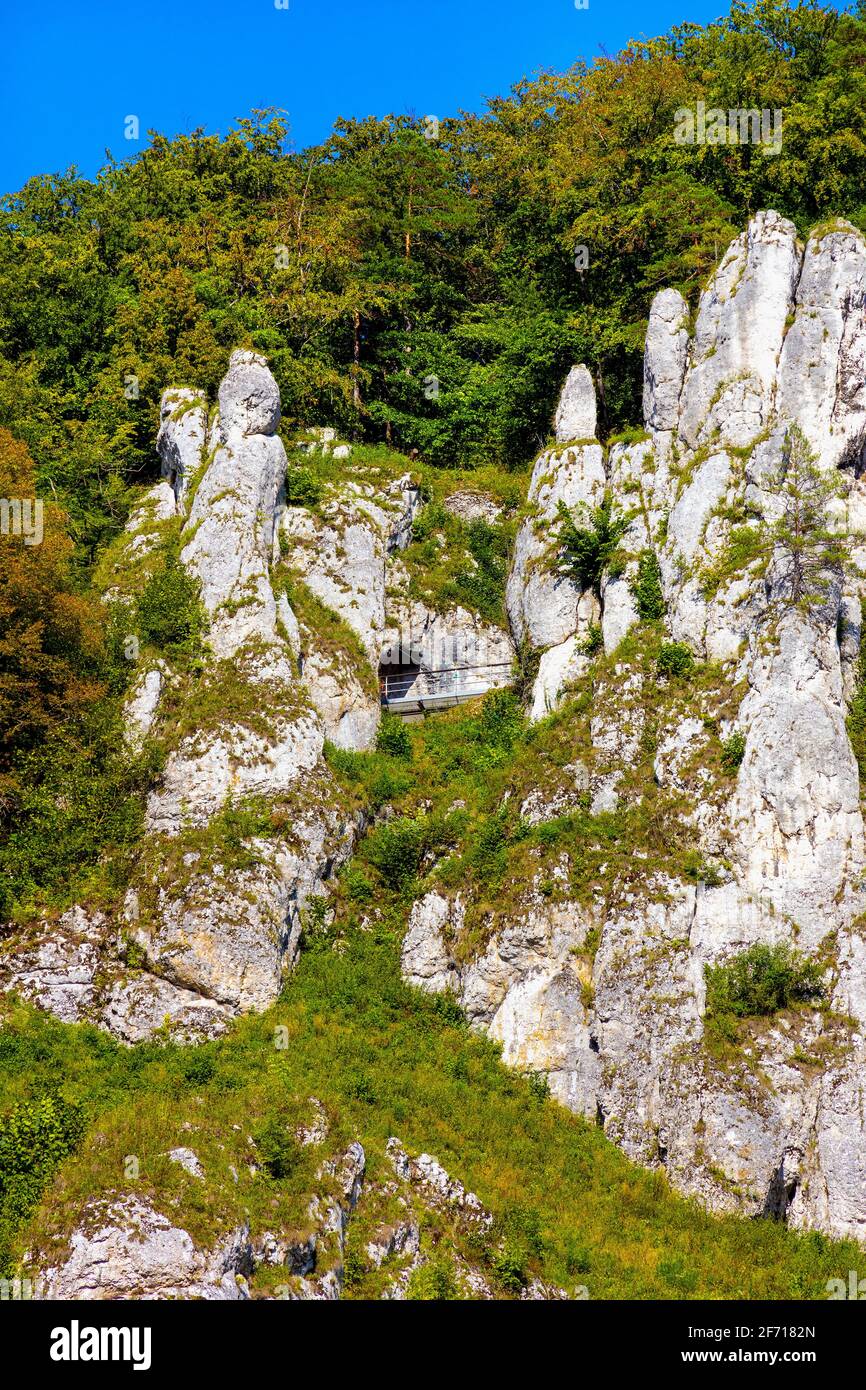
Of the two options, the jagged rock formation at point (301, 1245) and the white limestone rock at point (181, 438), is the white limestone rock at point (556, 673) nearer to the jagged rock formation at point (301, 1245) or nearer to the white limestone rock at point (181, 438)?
the white limestone rock at point (181, 438)

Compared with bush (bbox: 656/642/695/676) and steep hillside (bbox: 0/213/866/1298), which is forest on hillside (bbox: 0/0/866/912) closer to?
Result: steep hillside (bbox: 0/213/866/1298)

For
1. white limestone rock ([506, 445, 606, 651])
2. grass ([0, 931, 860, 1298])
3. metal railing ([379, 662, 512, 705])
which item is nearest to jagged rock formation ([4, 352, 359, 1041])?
grass ([0, 931, 860, 1298])

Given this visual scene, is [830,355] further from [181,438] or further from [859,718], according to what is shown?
[181,438]

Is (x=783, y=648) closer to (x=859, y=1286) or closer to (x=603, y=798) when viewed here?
(x=603, y=798)

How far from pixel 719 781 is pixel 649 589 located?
249 inches

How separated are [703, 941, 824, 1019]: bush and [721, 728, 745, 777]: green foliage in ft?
14.2

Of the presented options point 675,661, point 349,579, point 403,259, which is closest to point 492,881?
point 675,661

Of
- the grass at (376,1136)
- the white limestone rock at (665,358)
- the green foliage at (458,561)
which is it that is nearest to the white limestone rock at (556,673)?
the green foliage at (458,561)

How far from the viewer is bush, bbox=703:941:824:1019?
27391 millimetres

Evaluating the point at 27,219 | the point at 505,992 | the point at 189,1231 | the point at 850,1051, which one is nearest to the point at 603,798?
the point at 505,992

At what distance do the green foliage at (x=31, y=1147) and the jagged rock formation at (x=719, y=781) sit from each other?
10.2 metres

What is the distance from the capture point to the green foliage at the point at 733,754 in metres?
30.1

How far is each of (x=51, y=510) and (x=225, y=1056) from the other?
14447mm

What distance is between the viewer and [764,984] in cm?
2744
